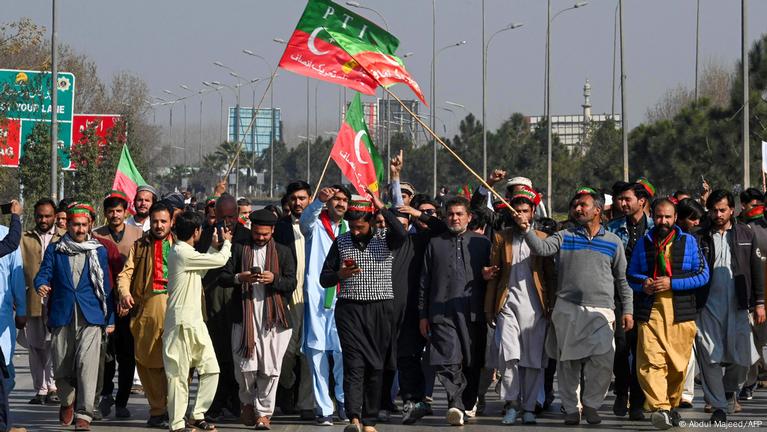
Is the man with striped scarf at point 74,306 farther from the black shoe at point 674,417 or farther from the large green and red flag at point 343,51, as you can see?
the black shoe at point 674,417

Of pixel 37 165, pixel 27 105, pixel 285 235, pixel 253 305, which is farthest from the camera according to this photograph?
pixel 27 105

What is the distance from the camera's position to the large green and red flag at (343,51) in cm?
1235

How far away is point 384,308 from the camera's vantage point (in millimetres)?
10539

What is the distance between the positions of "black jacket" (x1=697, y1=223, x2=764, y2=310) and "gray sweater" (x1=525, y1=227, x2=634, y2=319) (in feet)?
2.85

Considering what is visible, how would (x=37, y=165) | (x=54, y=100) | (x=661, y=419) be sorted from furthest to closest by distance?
(x=37, y=165)
(x=54, y=100)
(x=661, y=419)

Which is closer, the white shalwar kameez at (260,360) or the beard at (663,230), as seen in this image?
the beard at (663,230)

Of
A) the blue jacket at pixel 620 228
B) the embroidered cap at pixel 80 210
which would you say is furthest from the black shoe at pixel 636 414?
the embroidered cap at pixel 80 210

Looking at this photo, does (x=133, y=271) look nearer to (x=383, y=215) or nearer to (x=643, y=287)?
(x=383, y=215)

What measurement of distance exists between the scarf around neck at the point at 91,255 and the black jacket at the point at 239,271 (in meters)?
0.95

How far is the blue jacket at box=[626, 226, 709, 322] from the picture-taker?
10.5m

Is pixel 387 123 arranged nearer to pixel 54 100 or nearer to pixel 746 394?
pixel 54 100

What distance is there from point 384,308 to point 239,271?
1.16m

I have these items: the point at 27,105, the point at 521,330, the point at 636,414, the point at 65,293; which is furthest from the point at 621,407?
the point at 27,105

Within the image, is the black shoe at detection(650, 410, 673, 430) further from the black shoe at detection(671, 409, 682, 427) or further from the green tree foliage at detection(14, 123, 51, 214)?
the green tree foliage at detection(14, 123, 51, 214)
